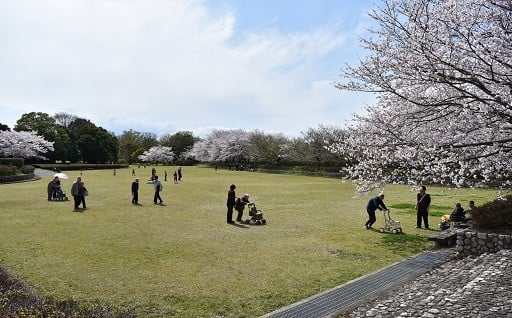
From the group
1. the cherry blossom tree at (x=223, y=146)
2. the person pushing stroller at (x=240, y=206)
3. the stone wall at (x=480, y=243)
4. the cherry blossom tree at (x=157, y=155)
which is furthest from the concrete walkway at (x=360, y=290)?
the cherry blossom tree at (x=157, y=155)

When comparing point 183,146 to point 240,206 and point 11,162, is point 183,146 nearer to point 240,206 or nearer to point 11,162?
A: point 11,162

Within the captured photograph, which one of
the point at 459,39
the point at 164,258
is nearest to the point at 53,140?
the point at 164,258

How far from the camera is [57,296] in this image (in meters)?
7.61

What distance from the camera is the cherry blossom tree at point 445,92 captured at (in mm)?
7738

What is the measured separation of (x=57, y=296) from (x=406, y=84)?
330 inches

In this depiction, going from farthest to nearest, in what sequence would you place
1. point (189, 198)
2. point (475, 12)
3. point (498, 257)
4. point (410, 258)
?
point (189, 198), point (410, 258), point (498, 257), point (475, 12)

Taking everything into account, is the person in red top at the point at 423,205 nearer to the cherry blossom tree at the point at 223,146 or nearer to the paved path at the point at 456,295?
the paved path at the point at 456,295

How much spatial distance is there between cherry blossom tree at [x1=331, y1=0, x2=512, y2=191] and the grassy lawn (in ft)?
9.53

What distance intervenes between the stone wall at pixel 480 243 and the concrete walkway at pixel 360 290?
36 cm

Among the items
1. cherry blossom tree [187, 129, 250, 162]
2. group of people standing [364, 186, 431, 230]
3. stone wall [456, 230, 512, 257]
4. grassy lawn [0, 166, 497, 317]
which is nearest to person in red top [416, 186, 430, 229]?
group of people standing [364, 186, 431, 230]

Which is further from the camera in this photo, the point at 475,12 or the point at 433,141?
the point at 433,141

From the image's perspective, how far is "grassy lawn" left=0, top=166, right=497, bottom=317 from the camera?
7.79 meters

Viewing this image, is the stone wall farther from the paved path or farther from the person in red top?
the person in red top

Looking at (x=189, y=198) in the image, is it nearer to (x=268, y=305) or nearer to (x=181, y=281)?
(x=181, y=281)
